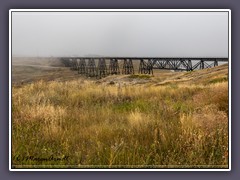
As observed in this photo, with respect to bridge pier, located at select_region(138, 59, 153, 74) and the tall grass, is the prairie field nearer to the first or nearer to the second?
the tall grass

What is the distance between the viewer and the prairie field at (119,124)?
211 inches

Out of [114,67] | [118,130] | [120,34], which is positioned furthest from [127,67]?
[118,130]

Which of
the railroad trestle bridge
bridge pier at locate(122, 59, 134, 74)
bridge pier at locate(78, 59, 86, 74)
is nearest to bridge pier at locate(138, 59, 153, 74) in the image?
the railroad trestle bridge

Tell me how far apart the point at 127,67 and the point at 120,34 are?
842 millimetres

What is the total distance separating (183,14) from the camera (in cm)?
582

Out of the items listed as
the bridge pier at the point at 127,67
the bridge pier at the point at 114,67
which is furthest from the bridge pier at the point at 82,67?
the bridge pier at the point at 127,67

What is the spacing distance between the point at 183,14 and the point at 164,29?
1.38 feet

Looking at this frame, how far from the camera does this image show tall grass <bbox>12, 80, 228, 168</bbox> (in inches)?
211

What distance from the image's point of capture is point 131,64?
6.61 metres

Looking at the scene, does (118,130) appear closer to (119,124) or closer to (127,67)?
(119,124)

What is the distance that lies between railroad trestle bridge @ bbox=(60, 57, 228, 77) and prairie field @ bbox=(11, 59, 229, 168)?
0.84 feet

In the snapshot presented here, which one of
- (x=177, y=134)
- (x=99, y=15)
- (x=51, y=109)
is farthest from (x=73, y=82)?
(x=177, y=134)

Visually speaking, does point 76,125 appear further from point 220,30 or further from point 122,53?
point 220,30

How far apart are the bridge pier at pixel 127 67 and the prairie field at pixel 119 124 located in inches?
12.0
